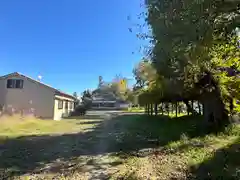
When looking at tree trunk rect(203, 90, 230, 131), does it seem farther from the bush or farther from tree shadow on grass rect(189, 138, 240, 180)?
the bush

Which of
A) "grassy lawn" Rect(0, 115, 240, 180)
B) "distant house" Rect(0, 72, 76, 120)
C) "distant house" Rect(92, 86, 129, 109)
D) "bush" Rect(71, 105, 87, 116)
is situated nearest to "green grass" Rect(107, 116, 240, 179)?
"grassy lawn" Rect(0, 115, 240, 180)

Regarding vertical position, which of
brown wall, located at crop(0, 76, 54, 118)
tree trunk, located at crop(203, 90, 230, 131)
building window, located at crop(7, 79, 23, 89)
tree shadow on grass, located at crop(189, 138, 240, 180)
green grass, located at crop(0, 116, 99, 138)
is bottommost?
tree shadow on grass, located at crop(189, 138, 240, 180)

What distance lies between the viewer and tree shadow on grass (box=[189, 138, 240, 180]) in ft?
24.0

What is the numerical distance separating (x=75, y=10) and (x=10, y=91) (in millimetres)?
16075

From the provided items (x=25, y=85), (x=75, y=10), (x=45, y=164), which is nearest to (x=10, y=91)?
(x=25, y=85)

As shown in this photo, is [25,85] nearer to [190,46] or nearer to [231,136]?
[231,136]

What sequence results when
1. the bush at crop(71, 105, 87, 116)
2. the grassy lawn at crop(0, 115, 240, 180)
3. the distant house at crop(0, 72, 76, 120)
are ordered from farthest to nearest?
the bush at crop(71, 105, 87, 116) → the distant house at crop(0, 72, 76, 120) → the grassy lawn at crop(0, 115, 240, 180)

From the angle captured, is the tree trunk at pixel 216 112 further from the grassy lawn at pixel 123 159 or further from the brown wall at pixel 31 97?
the brown wall at pixel 31 97

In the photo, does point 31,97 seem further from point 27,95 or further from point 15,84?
point 15,84

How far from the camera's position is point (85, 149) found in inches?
447

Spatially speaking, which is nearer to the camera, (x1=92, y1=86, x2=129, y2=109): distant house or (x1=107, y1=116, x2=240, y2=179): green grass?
(x1=107, y1=116, x2=240, y2=179): green grass

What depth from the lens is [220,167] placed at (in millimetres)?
8195

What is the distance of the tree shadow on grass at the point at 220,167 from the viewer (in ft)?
24.0

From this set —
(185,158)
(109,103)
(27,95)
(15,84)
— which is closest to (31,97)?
(27,95)
